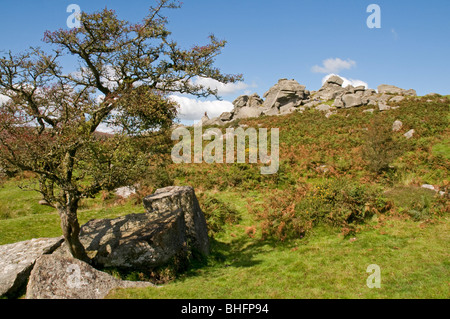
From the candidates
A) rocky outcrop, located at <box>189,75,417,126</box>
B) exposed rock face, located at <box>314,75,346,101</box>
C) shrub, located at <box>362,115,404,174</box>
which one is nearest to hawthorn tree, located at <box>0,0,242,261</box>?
shrub, located at <box>362,115,404,174</box>

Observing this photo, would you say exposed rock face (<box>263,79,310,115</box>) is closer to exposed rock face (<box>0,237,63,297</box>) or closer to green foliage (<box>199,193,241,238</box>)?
green foliage (<box>199,193,241,238</box>)

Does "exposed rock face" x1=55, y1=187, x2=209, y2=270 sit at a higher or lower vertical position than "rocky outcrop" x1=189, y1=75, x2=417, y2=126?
lower

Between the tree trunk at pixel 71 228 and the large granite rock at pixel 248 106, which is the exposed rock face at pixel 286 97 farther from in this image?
the tree trunk at pixel 71 228

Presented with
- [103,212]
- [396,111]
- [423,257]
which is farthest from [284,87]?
[423,257]

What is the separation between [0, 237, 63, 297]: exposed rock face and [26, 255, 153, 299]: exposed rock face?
1.63m

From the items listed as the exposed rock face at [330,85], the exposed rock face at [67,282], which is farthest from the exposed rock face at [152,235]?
the exposed rock face at [330,85]

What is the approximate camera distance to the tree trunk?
30.8 feet

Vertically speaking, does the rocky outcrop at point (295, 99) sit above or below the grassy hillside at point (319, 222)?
A: above

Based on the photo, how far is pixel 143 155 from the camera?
9445mm

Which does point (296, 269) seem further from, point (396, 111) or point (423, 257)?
point (396, 111)

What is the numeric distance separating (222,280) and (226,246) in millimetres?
4059

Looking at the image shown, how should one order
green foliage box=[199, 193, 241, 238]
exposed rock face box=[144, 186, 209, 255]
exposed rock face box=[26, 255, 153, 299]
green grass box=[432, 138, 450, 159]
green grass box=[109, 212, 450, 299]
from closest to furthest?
exposed rock face box=[26, 255, 153, 299] < green grass box=[109, 212, 450, 299] < exposed rock face box=[144, 186, 209, 255] < green foliage box=[199, 193, 241, 238] < green grass box=[432, 138, 450, 159]

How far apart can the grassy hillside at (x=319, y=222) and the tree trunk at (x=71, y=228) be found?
2.22 metres

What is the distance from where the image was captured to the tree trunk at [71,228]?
940 centimetres
